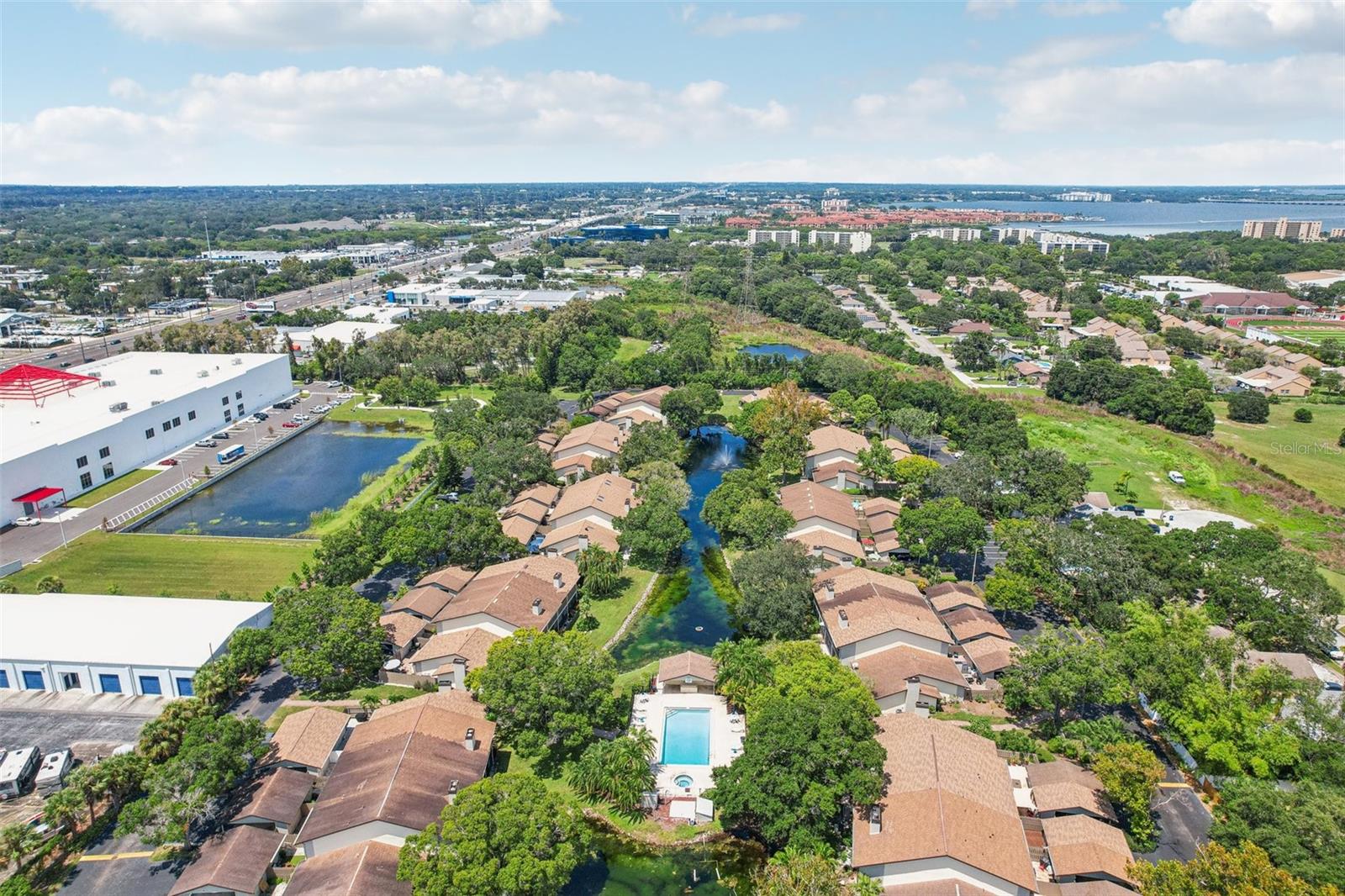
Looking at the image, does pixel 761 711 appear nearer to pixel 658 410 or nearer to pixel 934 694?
pixel 934 694

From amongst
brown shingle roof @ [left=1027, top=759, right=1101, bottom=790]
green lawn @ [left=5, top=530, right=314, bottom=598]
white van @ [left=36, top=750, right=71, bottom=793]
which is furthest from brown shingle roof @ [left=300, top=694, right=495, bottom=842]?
brown shingle roof @ [left=1027, top=759, right=1101, bottom=790]

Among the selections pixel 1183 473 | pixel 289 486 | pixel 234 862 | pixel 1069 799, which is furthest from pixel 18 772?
pixel 1183 473

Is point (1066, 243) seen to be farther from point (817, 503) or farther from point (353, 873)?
point (353, 873)

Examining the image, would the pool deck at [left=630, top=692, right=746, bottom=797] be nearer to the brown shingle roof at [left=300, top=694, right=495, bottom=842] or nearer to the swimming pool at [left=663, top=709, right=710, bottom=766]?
the swimming pool at [left=663, top=709, right=710, bottom=766]

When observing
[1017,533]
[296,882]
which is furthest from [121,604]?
[1017,533]

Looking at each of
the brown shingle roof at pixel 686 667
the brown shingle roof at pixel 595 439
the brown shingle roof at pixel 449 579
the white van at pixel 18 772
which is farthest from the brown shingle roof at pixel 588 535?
the white van at pixel 18 772

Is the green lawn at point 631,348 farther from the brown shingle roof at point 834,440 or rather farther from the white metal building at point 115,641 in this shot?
the white metal building at point 115,641
